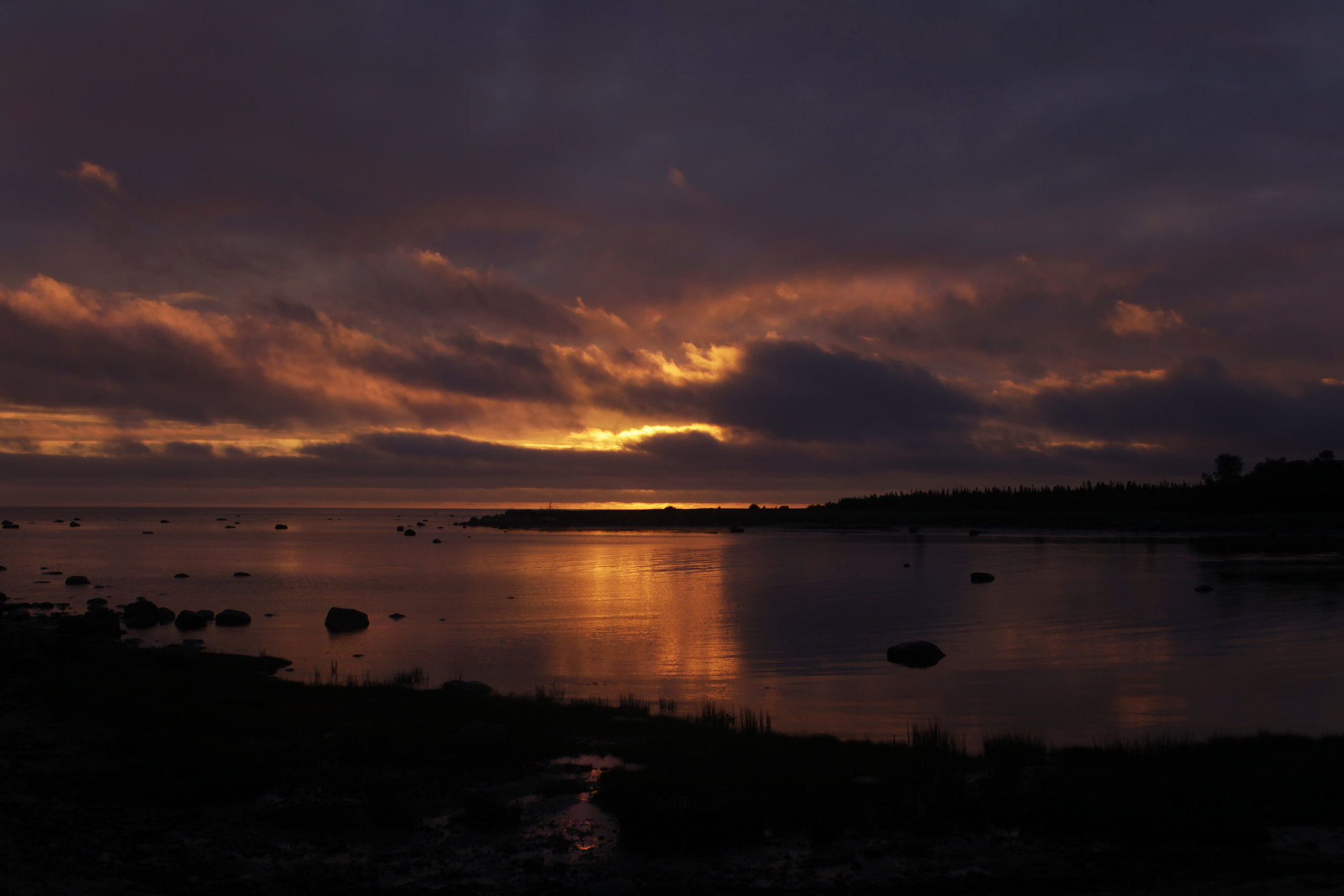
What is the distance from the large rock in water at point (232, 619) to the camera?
Result: 40.8 m

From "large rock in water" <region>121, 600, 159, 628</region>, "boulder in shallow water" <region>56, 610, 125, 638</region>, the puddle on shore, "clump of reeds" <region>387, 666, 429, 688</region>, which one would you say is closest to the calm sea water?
"clump of reeds" <region>387, 666, 429, 688</region>

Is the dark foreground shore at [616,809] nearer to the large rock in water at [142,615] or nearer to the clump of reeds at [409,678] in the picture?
the clump of reeds at [409,678]

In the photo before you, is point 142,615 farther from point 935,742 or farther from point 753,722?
point 935,742

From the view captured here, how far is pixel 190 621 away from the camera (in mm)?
39750

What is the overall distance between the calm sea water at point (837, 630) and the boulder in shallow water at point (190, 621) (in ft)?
4.43

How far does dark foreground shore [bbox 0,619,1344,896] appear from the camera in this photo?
35.9ft

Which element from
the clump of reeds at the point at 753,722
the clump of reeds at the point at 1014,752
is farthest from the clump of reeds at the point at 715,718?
the clump of reeds at the point at 1014,752

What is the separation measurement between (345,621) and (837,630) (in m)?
23.0

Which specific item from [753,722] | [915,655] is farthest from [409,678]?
[915,655]

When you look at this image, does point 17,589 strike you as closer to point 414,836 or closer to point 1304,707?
point 414,836

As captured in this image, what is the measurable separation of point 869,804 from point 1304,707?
16675 mm

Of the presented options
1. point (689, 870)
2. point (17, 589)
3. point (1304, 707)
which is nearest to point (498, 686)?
point (689, 870)

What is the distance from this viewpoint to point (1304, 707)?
899 inches

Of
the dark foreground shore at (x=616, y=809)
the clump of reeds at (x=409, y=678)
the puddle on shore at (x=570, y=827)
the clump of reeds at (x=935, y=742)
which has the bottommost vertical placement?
the clump of reeds at (x=409, y=678)
